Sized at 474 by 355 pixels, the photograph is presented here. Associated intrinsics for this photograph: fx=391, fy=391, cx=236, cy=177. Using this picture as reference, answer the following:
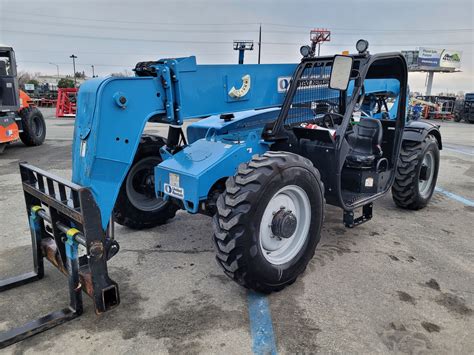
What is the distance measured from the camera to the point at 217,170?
3.59 m

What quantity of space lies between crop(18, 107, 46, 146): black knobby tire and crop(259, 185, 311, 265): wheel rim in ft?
35.4

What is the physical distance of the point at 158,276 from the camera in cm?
378

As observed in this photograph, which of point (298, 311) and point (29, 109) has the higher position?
point (29, 109)

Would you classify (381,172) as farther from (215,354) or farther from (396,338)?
(215,354)

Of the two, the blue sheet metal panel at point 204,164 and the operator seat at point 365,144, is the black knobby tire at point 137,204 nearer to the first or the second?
the blue sheet metal panel at point 204,164

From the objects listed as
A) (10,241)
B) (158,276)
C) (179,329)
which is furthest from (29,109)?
(179,329)

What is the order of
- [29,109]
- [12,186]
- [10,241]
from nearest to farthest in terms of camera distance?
[10,241], [12,186], [29,109]

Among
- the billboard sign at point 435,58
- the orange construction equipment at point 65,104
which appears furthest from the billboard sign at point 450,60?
the orange construction equipment at point 65,104

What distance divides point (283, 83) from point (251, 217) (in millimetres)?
1850

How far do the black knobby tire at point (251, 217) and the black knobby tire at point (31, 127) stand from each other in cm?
1077

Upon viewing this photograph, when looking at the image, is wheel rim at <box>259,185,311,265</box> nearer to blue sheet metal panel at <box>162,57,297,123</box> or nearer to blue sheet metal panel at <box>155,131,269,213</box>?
blue sheet metal panel at <box>155,131,269,213</box>

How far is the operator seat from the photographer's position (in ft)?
15.8

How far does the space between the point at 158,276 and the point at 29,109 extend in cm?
1048

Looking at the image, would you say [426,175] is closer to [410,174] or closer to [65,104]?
[410,174]
